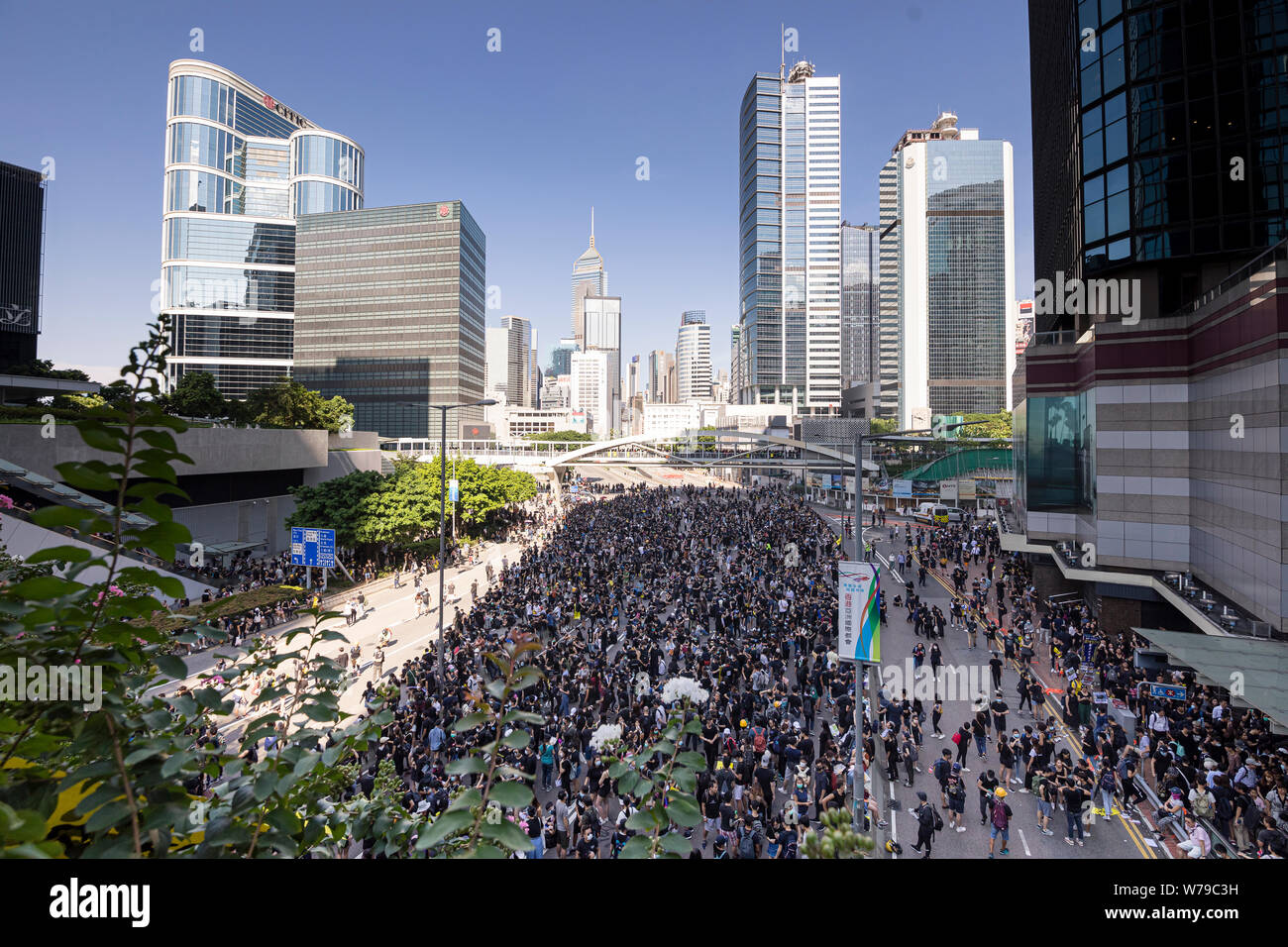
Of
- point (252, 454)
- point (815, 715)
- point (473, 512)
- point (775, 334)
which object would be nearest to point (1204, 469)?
point (815, 715)

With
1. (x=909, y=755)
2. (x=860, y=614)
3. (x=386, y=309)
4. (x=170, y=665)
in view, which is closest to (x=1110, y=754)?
(x=909, y=755)

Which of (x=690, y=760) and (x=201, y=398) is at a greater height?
(x=201, y=398)

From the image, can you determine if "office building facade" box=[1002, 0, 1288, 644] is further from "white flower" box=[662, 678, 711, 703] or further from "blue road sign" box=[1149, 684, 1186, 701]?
"white flower" box=[662, 678, 711, 703]

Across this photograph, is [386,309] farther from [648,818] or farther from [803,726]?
[648,818]

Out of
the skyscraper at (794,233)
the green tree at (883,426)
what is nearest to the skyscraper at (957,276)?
the green tree at (883,426)

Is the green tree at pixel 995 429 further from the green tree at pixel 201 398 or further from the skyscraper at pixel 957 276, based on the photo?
the green tree at pixel 201 398
